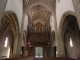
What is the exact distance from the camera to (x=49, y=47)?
17422mm

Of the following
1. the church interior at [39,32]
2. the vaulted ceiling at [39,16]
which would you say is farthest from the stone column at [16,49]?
the vaulted ceiling at [39,16]

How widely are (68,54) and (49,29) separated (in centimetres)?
650

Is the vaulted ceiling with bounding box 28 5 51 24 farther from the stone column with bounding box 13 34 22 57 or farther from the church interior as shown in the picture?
the stone column with bounding box 13 34 22 57

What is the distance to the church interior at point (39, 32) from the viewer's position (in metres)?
10.8

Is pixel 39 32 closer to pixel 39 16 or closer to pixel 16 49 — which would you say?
pixel 39 16

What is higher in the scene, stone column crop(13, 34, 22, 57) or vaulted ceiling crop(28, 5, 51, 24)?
vaulted ceiling crop(28, 5, 51, 24)

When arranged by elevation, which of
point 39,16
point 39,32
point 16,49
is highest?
point 39,16

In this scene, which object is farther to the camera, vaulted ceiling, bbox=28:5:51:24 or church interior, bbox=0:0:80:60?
vaulted ceiling, bbox=28:5:51:24

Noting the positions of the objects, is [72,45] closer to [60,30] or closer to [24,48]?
[60,30]

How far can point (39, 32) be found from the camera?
1866cm

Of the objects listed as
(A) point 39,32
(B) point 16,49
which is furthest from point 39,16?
(B) point 16,49

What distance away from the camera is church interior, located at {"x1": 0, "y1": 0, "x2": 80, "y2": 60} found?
10766 mm

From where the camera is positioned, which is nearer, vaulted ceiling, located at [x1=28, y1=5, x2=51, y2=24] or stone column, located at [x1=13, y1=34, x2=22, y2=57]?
stone column, located at [x1=13, y1=34, x2=22, y2=57]

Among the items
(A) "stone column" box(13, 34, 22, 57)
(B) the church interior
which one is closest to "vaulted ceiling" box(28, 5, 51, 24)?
(B) the church interior
